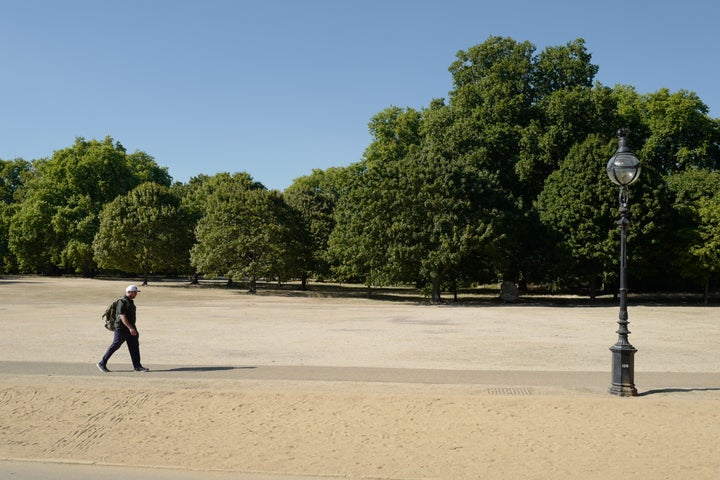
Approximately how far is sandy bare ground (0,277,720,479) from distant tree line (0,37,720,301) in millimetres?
23267

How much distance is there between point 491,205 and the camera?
41.8m

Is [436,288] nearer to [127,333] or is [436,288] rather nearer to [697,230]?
[697,230]

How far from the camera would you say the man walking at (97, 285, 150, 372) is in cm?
1291

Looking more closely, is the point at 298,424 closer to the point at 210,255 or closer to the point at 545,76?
the point at 210,255

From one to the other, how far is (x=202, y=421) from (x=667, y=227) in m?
40.3

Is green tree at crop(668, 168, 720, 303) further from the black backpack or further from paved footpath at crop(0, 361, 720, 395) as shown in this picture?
the black backpack

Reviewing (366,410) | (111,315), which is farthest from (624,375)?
(111,315)

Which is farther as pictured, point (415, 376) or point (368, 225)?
point (368, 225)

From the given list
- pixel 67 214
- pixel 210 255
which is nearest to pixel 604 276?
pixel 210 255

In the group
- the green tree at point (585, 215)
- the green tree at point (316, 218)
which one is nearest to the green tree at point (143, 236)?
the green tree at point (316, 218)

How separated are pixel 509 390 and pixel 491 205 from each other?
3192 cm

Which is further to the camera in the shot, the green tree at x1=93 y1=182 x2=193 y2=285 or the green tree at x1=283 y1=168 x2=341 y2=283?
the green tree at x1=93 y1=182 x2=193 y2=285

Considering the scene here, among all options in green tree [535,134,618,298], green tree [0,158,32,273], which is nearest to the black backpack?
green tree [535,134,618,298]

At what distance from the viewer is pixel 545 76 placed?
49.1m
